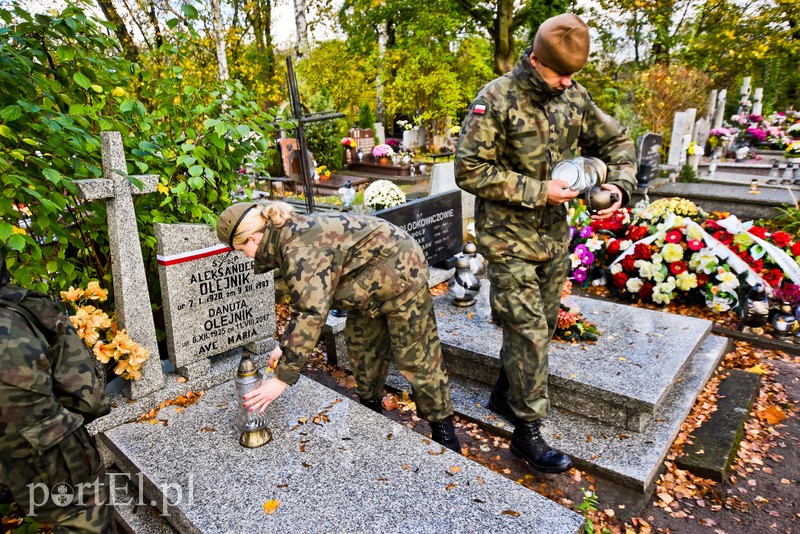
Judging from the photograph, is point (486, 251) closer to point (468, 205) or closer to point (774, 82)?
point (468, 205)

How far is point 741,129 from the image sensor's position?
16.0 meters

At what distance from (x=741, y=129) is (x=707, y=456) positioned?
16442 mm

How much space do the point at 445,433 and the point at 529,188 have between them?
1428 mm

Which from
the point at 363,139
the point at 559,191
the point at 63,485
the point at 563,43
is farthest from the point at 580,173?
the point at 363,139

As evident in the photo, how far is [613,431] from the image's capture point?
321 centimetres

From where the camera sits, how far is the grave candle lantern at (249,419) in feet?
8.65

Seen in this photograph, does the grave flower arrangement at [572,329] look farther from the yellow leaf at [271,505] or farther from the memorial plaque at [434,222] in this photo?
the yellow leaf at [271,505]

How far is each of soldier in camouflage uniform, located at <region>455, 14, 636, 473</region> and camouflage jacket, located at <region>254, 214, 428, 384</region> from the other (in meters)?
0.50

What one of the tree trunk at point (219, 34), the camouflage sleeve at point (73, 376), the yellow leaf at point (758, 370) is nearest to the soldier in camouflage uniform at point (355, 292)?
the camouflage sleeve at point (73, 376)

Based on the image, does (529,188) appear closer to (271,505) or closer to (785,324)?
(271,505)

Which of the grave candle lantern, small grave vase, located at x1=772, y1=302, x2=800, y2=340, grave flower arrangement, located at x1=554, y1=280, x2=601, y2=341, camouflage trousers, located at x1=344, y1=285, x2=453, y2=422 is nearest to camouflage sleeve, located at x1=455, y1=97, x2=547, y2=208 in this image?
camouflage trousers, located at x1=344, y1=285, x2=453, y2=422

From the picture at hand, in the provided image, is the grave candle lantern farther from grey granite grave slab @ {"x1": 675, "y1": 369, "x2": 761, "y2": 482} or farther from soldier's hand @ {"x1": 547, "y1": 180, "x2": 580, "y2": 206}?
grey granite grave slab @ {"x1": 675, "y1": 369, "x2": 761, "y2": 482}

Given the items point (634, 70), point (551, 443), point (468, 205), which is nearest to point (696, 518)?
point (551, 443)

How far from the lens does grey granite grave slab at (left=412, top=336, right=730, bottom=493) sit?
290 cm
